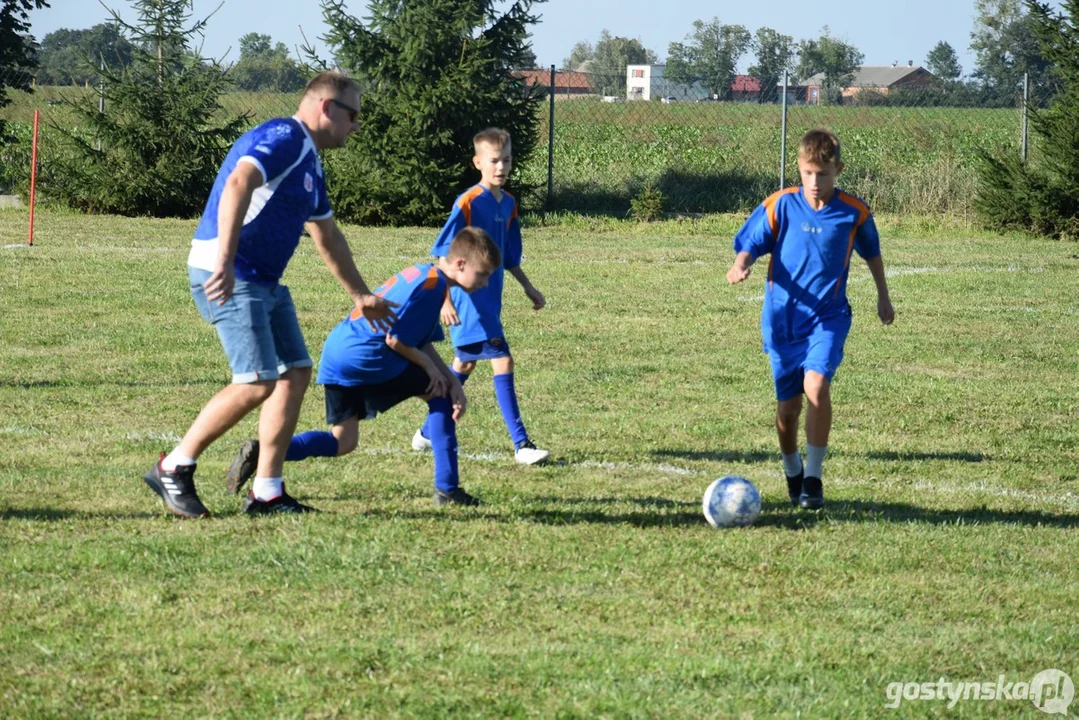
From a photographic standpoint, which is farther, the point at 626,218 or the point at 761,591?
the point at 626,218

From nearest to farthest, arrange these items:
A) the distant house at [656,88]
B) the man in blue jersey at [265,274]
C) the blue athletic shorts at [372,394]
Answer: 1. the man in blue jersey at [265,274]
2. the blue athletic shorts at [372,394]
3. the distant house at [656,88]

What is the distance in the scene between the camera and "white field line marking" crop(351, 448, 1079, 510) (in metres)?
6.29

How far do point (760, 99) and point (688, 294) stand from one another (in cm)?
1385

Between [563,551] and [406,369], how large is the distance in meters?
1.18

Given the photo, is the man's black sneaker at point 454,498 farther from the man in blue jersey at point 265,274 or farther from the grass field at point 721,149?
the grass field at point 721,149

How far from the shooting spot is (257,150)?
16.3 ft

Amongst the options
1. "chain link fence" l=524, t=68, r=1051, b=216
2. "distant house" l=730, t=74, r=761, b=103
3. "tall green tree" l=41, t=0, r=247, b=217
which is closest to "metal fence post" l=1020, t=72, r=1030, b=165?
"chain link fence" l=524, t=68, r=1051, b=216

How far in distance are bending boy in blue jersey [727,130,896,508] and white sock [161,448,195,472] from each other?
2.58m

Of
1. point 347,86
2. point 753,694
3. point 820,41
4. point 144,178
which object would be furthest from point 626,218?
point 820,41

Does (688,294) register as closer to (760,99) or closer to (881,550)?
(881,550)

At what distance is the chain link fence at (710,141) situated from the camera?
22.5 m

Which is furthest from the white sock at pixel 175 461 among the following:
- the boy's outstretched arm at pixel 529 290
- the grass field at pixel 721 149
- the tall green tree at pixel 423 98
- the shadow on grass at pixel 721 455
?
the grass field at pixel 721 149

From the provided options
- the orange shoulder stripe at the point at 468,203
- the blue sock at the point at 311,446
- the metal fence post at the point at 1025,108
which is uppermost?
the metal fence post at the point at 1025,108

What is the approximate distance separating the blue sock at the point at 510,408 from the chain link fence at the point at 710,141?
14455mm
